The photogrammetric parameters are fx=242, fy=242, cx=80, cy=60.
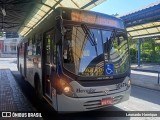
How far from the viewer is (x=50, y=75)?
6965 millimetres

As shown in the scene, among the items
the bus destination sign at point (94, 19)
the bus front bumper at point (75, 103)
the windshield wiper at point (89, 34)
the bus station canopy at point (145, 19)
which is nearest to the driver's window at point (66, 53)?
the windshield wiper at point (89, 34)

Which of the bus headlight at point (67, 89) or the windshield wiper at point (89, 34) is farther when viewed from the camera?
the windshield wiper at point (89, 34)

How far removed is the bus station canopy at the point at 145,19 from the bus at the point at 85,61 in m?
7.33

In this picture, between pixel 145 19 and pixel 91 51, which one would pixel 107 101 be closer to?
pixel 91 51

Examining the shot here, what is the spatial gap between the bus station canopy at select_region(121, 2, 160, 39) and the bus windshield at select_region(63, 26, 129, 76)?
755 centimetres

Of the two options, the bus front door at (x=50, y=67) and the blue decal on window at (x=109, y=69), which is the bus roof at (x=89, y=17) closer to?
the bus front door at (x=50, y=67)

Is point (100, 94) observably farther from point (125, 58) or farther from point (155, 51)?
point (155, 51)

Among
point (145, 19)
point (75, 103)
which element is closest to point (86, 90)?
point (75, 103)

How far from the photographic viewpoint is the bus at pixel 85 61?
6.16 meters

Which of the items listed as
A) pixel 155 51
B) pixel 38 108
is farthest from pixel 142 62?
pixel 38 108

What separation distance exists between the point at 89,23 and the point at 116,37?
990 millimetres

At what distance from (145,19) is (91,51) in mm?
9469

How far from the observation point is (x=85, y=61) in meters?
6.29

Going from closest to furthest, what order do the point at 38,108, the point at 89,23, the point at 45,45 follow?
the point at 89,23 < the point at 45,45 < the point at 38,108
